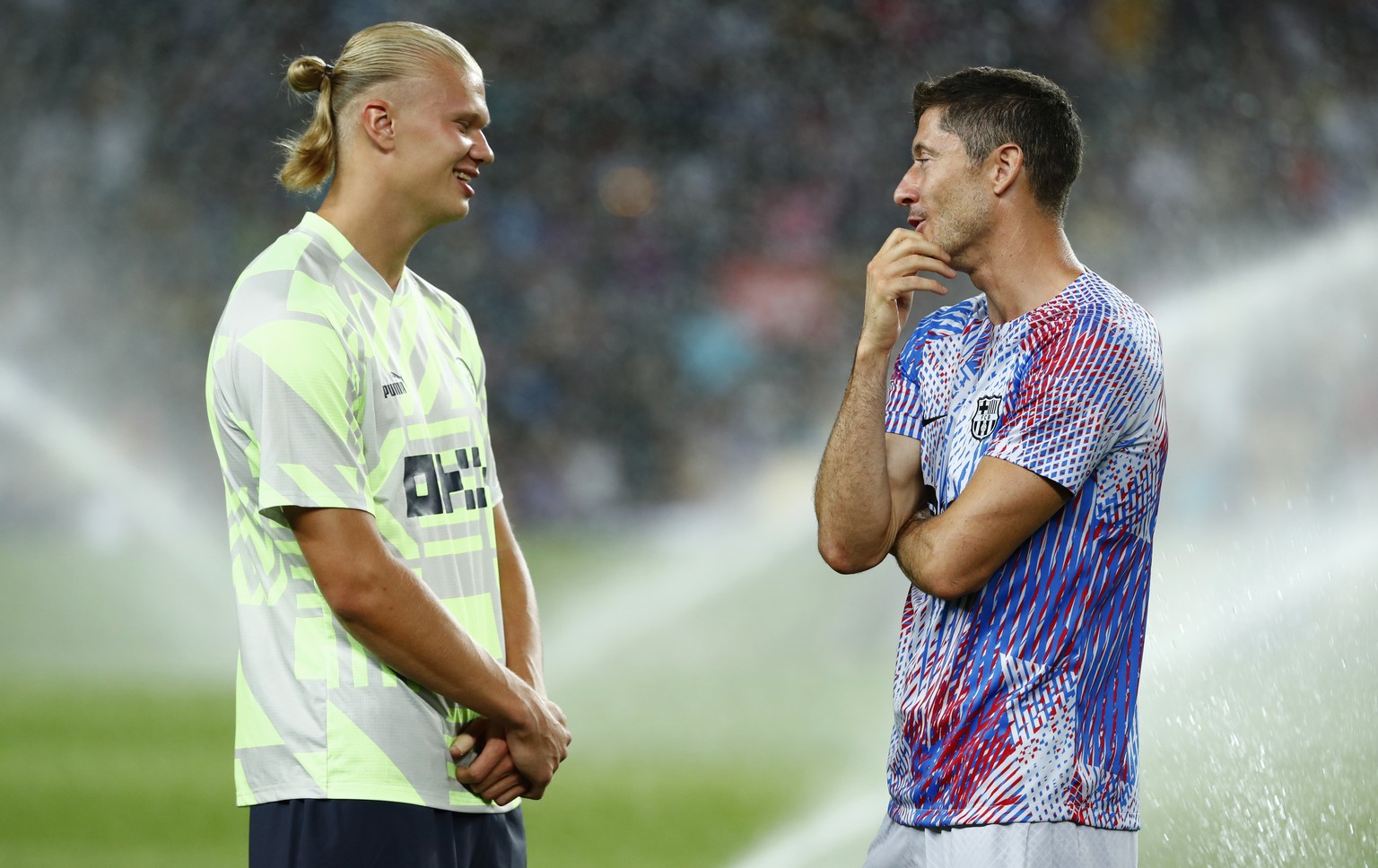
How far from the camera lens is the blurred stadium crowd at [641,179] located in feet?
35.5

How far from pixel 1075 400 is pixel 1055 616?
27cm

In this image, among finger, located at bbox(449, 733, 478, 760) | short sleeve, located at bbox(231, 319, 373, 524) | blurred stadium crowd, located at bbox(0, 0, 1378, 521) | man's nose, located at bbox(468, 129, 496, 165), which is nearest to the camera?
short sleeve, located at bbox(231, 319, 373, 524)

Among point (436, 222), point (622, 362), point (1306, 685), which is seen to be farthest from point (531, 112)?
point (436, 222)

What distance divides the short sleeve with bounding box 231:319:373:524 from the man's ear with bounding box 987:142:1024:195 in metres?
0.91

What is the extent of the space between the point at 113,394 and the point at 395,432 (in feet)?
32.8

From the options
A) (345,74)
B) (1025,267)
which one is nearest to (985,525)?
(1025,267)

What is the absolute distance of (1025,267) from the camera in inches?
75.2

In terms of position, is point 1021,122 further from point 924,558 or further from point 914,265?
point 924,558

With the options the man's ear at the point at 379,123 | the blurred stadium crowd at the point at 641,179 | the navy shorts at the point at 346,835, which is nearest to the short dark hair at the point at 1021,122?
the man's ear at the point at 379,123

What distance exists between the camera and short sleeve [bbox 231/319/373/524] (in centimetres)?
171

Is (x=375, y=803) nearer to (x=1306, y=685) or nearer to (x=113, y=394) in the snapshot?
(x=1306, y=685)

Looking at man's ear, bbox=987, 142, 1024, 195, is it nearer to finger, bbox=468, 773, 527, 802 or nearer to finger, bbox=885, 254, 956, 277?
finger, bbox=885, 254, 956, 277

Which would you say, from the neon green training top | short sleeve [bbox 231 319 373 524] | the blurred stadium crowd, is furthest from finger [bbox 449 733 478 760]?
the blurred stadium crowd

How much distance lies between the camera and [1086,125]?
11.3m
